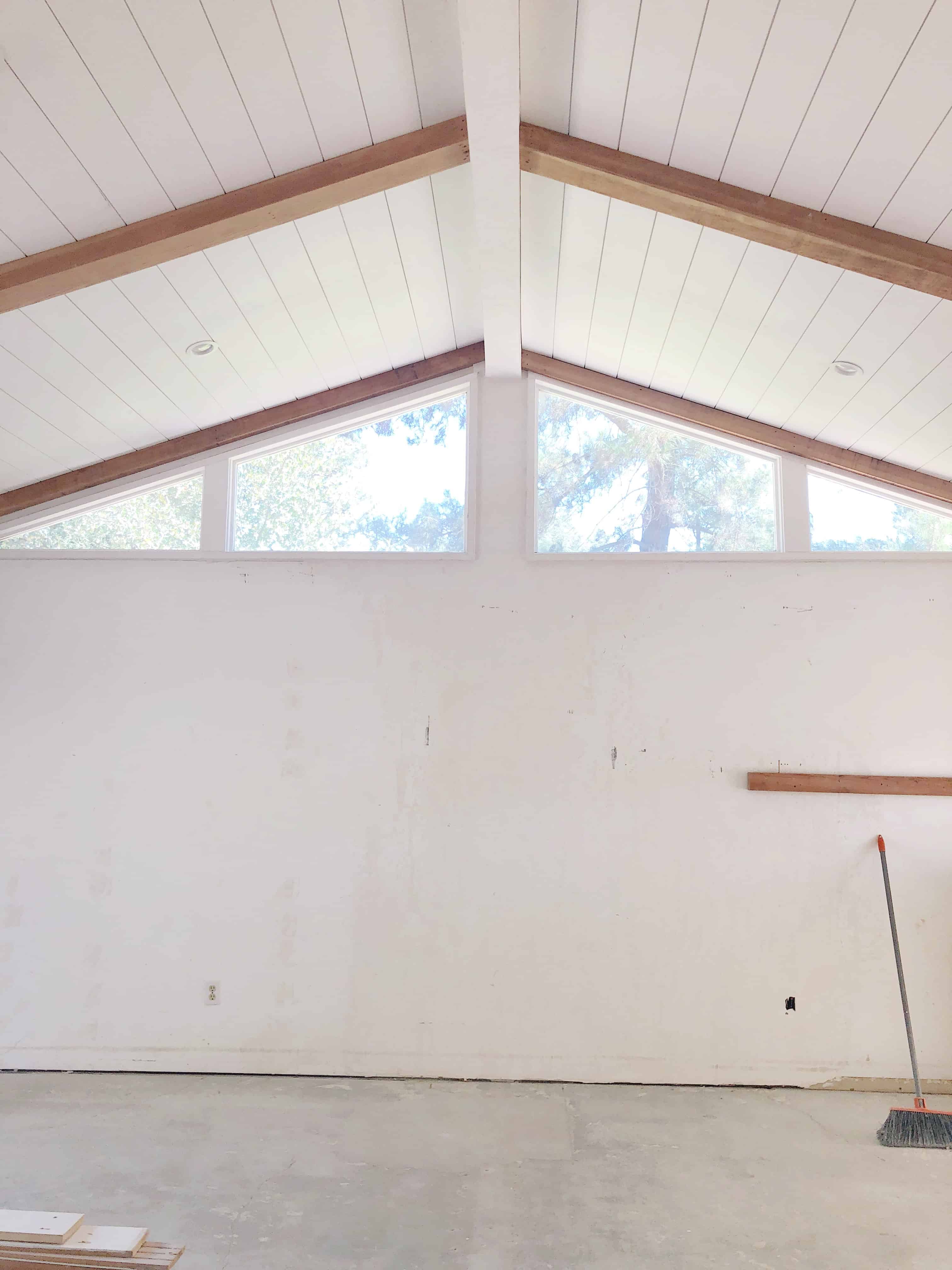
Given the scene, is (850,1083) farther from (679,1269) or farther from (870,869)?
(679,1269)

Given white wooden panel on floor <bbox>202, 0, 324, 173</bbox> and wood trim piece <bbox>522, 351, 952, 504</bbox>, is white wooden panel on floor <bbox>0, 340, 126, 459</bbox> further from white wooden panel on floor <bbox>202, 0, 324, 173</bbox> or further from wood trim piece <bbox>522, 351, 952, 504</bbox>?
wood trim piece <bbox>522, 351, 952, 504</bbox>

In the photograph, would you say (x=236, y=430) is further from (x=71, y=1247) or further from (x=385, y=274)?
(x=71, y=1247)

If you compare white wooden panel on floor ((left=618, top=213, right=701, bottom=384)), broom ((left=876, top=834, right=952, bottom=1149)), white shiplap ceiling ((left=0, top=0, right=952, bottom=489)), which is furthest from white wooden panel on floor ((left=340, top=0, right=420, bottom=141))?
broom ((left=876, top=834, right=952, bottom=1149))

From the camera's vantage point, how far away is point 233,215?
3.26 meters

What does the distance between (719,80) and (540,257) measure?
136cm

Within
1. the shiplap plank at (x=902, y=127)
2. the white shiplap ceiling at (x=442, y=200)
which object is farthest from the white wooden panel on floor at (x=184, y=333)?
the shiplap plank at (x=902, y=127)

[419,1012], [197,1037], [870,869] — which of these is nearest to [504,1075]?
[419,1012]

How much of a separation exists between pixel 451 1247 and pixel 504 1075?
1637 mm

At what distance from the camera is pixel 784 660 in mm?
4785

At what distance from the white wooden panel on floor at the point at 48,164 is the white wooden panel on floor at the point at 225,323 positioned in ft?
1.17

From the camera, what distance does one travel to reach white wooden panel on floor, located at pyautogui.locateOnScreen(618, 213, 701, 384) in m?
3.59

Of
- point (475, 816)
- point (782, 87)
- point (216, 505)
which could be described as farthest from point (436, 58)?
point (475, 816)

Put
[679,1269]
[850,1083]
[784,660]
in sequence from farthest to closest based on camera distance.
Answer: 1. [784,660]
2. [850,1083]
3. [679,1269]

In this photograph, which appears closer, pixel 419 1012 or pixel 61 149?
pixel 61 149
